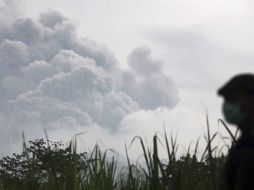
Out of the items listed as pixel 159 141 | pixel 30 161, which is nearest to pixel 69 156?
pixel 30 161

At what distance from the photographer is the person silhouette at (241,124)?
9.11 feet

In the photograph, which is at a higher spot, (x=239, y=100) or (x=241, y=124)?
(x=239, y=100)

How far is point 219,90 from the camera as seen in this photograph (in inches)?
121

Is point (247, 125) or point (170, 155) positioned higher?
point (170, 155)

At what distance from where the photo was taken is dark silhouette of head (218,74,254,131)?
2.84 m

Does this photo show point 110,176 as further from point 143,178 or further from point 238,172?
point 238,172

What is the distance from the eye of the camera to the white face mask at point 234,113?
284cm

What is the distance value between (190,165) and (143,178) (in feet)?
3.44

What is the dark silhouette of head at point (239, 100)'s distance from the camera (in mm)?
2844

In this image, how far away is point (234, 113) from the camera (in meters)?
2.85

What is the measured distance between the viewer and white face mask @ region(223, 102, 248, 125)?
284 cm

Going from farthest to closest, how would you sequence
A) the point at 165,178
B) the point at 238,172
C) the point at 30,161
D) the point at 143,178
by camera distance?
the point at 143,178 < the point at 30,161 < the point at 165,178 < the point at 238,172

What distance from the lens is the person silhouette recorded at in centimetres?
278

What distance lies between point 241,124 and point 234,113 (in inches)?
3.0
